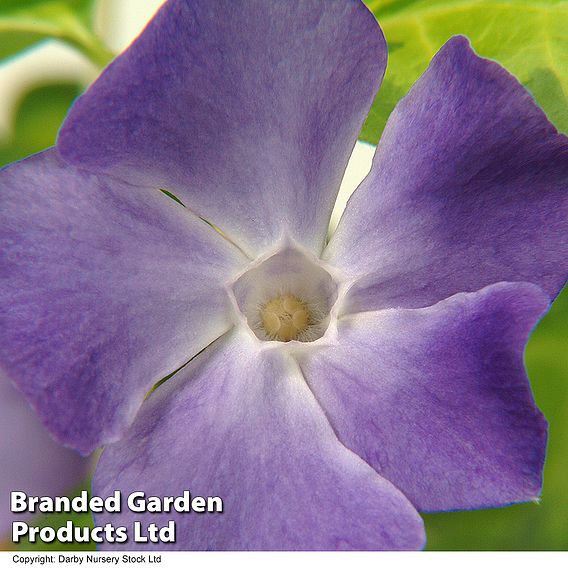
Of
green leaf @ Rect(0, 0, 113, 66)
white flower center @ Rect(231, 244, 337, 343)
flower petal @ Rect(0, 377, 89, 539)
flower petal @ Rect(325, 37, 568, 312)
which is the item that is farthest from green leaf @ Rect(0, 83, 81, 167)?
flower petal @ Rect(325, 37, 568, 312)

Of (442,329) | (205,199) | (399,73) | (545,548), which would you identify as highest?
(399,73)

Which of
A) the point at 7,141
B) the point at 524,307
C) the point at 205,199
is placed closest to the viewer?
the point at 524,307

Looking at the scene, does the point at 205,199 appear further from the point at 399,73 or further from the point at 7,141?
the point at 7,141

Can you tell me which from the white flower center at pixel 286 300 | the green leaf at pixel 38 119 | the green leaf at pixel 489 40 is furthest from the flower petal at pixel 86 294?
the green leaf at pixel 38 119

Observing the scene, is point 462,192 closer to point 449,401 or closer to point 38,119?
point 449,401

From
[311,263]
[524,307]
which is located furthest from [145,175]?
[524,307]

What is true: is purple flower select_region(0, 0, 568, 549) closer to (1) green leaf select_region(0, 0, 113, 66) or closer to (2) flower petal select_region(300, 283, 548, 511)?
(2) flower petal select_region(300, 283, 548, 511)

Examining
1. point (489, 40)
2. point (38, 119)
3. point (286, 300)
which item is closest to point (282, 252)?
point (286, 300)
